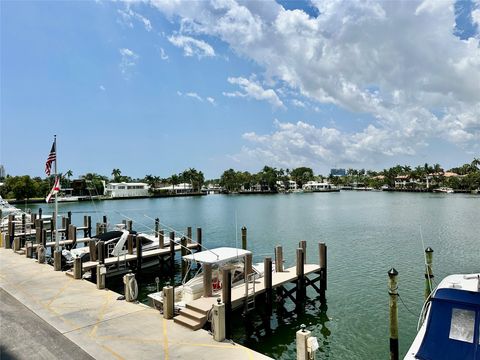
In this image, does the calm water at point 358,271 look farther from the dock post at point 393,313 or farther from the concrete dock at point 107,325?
the concrete dock at point 107,325

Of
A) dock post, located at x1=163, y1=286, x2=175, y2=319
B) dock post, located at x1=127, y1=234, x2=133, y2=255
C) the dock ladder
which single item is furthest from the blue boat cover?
dock post, located at x1=127, y1=234, x2=133, y2=255

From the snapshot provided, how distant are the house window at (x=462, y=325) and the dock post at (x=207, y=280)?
9319mm

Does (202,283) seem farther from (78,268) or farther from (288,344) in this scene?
(78,268)

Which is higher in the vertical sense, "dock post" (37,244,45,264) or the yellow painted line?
"dock post" (37,244,45,264)

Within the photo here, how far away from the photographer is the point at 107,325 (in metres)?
12.4

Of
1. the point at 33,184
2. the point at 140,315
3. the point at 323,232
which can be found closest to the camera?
the point at 140,315

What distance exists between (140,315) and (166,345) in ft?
9.65

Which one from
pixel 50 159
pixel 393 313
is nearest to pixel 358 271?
pixel 393 313

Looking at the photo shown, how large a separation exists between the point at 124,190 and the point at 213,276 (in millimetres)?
159823

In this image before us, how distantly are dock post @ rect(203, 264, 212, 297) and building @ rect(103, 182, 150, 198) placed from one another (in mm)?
158513

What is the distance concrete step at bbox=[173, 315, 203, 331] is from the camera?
1253 cm

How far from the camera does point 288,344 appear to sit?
1502cm

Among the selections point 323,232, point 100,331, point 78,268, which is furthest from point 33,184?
point 100,331

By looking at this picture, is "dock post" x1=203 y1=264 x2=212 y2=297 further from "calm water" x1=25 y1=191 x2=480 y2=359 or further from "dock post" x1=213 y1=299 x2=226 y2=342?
"dock post" x1=213 y1=299 x2=226 y2=342
